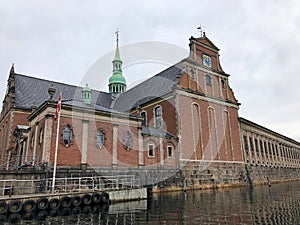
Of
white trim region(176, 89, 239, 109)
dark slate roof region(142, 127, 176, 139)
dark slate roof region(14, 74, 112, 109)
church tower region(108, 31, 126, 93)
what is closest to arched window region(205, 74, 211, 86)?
white trim region(176, 89, 239, 109)

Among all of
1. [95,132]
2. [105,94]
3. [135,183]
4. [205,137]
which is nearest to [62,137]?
[95,132]

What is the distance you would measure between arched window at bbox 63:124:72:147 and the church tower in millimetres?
31146

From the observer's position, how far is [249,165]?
39938 millimetres

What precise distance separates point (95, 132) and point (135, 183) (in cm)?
589

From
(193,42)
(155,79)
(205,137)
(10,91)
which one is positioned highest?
(193,42)

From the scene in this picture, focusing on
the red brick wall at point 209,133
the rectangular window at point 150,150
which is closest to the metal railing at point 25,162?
the rectangular window at point 150,150

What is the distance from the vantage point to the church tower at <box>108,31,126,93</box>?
2040 inches

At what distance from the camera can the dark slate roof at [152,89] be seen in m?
33.2

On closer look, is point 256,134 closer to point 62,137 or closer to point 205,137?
point 205,137

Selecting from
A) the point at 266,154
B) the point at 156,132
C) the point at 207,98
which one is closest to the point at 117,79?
the point at 207,98

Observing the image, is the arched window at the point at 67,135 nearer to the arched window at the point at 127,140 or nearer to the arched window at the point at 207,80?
the arched window at the point at 127,140

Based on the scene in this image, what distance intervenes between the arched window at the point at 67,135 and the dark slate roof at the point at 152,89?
14.4 m

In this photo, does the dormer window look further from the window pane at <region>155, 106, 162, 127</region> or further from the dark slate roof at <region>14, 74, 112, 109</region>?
the window pane at <region>155, 106, 162, 127</region>

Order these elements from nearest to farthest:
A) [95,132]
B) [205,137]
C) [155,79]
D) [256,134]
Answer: [95,132], [205,137], [155,79], [256,134]
